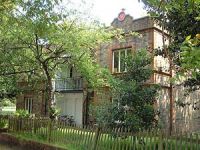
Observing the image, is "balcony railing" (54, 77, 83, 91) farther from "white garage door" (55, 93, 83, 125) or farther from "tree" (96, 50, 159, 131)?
"tree" (96, 50, 159, 131)

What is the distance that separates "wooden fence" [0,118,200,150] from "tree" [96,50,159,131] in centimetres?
74

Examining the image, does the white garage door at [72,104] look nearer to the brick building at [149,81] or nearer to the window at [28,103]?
the brick building at [149,81]

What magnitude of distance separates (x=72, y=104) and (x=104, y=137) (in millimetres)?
17666

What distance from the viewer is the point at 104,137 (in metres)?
11.7

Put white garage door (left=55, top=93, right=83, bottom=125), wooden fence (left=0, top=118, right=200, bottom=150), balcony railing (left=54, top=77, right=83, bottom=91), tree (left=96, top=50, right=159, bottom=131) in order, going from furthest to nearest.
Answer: white garage door (left=55, top=93, right=83, bottom=125) < balcony railing (left=54, top=77, right=83, bottom=91) < tree (left=96, top=50, right=159, bottom=131) < wooden fence (left=0, top=118, right=200, bottom=150)

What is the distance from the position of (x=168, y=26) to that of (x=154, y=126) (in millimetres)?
3954

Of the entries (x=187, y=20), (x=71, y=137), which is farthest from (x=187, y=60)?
(x=71, y=137)

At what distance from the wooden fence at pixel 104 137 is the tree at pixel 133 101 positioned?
737 mm

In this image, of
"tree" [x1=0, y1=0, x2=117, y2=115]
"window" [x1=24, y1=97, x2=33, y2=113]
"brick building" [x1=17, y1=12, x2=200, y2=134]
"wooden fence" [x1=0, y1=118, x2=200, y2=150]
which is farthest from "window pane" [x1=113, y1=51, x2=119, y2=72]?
"window" [x1=24, y1=97, x2=33, y2=113]

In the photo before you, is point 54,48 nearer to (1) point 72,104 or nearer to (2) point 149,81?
(2) point 149,81

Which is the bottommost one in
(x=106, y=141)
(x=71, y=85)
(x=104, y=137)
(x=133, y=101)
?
(x=106, y=141)

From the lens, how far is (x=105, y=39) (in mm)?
18375

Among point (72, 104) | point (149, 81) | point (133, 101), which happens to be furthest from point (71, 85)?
point (133, 101)

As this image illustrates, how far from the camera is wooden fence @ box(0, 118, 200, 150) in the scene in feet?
30.9
